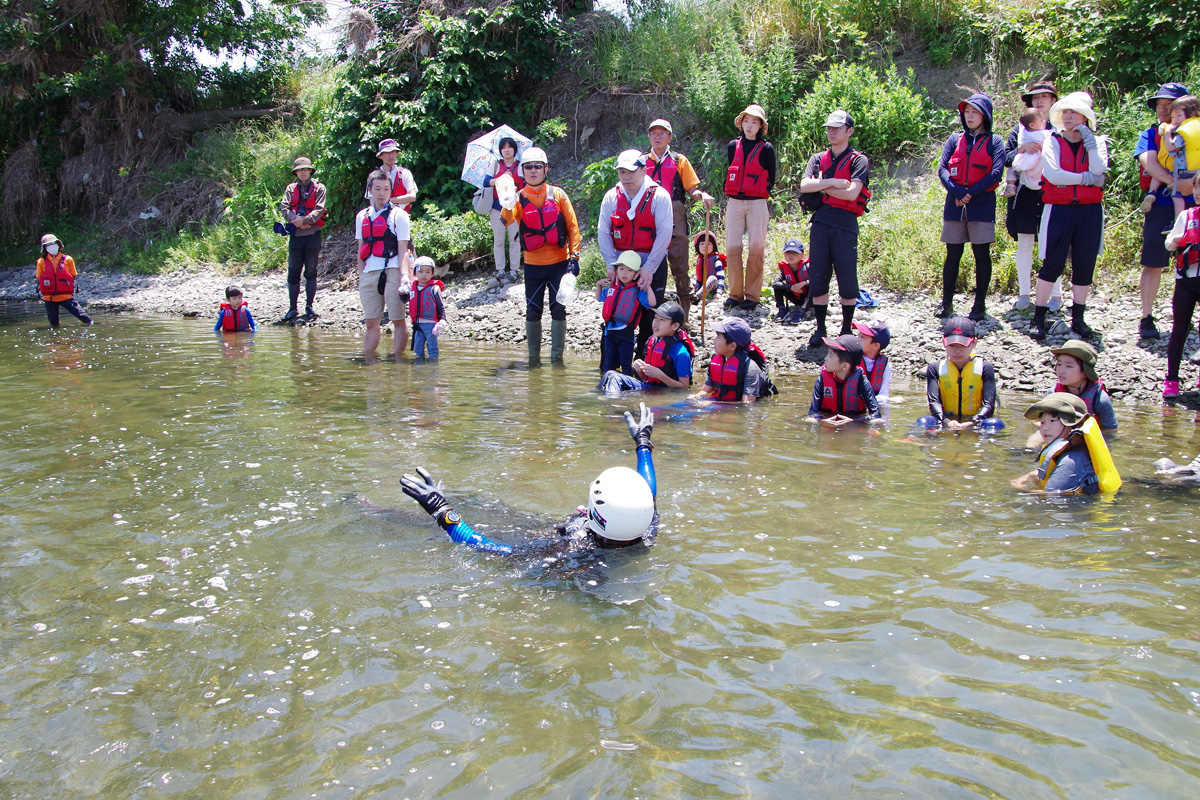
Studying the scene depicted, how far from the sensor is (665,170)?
32.9 ft

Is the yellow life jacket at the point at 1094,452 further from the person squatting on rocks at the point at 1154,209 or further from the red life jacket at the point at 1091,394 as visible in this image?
the person squatting on rocks at the point at 1154,209

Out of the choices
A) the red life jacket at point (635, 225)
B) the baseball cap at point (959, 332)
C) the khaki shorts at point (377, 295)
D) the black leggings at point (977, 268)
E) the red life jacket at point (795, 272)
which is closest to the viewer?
the baseball cap at point (959, 332)

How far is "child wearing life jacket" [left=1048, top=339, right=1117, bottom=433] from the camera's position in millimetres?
6199

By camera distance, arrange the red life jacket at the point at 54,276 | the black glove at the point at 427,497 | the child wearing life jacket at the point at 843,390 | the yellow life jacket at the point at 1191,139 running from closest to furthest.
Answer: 1. the black glove at the point at 427,497
2. the child wearing life jacket at the point at 843,390
3. the yellow life jacket at the point at 1191,139
4. the red life jacket at the point at 54,276

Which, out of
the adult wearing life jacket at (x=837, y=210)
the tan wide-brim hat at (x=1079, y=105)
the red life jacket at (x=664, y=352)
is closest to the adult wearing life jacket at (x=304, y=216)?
the red life jacket at (x=664, y=352)

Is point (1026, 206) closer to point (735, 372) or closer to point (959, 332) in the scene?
point (959, 332)

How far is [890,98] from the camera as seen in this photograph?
13367 mm

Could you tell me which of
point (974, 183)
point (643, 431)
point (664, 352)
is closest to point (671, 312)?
point (664, 352)

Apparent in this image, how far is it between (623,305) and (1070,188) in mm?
4403

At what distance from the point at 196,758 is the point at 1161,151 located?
893cm

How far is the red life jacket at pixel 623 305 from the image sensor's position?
8.77 meters

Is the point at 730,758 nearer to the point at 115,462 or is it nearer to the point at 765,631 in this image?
the point at 765,631

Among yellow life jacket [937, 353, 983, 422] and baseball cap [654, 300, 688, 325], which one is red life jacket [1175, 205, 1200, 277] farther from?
baseball cap [654, 300, 688, 325]

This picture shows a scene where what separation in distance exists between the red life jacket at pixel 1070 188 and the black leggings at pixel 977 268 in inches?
29.2
